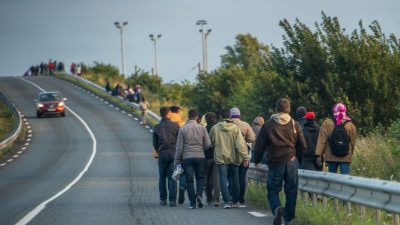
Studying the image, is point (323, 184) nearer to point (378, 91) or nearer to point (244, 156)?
point (244, 156)

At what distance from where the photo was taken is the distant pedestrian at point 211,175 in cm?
1976

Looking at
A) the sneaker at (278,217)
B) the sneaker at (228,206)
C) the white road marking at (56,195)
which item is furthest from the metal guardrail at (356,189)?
the white road marking at (56,195)

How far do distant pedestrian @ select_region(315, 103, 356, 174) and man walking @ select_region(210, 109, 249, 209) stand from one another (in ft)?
5.75

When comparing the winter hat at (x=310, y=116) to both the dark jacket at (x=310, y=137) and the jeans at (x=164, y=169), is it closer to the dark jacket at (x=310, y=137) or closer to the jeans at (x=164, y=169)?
the dark jacket at (x=310, y=137)

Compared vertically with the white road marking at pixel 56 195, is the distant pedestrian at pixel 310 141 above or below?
above

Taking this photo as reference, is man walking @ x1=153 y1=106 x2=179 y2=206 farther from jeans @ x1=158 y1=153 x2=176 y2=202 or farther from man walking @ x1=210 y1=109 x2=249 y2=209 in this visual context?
man walking @ x1=210 y1=109 x2=249 y2=209

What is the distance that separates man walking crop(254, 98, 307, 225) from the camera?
15156 mm

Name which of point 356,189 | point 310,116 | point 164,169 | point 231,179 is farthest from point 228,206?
point 356,189

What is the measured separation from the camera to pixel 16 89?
92.9 m

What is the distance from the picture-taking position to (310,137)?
19203 mm

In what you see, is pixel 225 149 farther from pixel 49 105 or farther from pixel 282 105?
pixel 49 105

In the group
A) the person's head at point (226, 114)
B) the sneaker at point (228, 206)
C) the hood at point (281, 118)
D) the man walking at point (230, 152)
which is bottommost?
the sneaker at point (228, 206)

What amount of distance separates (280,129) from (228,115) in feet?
13.6

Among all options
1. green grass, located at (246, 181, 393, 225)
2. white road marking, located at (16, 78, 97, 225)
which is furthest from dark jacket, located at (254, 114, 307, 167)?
white road marking, located at (16, 78, 97, 225)
